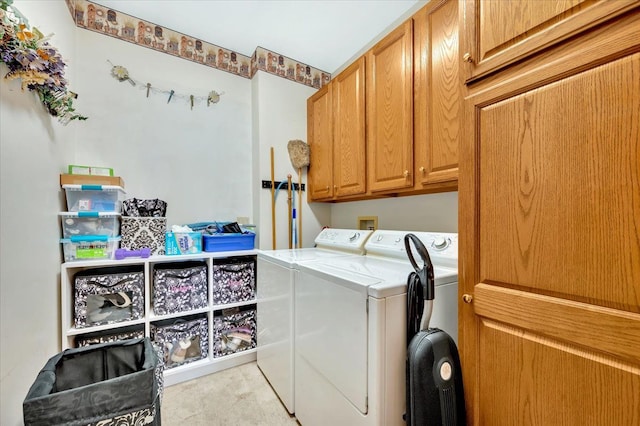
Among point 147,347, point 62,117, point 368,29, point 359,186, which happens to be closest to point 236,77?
point 368,29

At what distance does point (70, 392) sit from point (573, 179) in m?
1.75

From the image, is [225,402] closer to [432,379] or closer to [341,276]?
[341,276]

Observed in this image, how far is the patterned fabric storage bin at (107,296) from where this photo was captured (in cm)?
169

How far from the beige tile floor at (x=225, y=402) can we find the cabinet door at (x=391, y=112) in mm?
1624

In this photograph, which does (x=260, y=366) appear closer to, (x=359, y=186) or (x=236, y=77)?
(x=359, y=186)

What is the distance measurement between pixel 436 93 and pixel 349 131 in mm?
785

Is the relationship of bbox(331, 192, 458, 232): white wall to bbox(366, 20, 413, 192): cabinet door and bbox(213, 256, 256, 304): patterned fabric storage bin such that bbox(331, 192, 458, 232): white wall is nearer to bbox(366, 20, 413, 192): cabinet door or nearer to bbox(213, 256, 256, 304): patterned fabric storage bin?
bbox(366, 20, 413, 192): cabinet door

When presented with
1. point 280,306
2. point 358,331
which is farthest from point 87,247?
point 358,331

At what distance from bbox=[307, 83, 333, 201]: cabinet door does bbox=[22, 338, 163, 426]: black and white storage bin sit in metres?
1.76

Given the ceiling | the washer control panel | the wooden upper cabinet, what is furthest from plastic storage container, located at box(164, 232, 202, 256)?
the wooden upper cabinet

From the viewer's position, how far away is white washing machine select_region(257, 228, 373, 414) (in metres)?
1.63

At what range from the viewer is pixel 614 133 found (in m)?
0.67

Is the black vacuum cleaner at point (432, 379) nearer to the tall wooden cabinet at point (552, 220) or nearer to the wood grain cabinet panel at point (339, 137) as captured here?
the tall wooden cabinet at point (552, 220)

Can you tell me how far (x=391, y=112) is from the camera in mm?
1798
